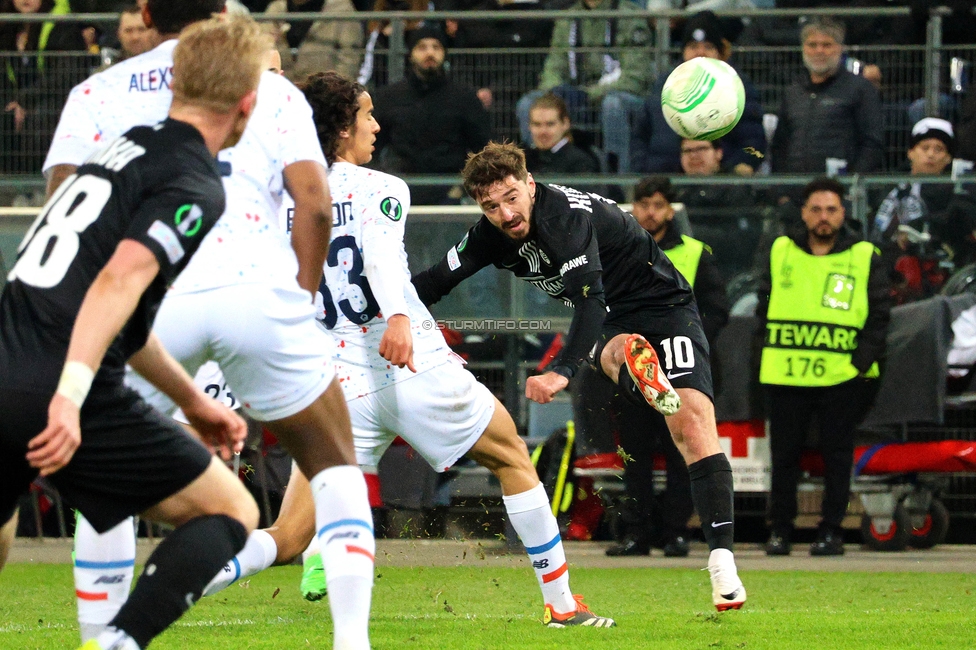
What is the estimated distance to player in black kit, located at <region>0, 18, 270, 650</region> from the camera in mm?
3322

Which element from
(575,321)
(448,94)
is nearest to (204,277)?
(575,321)

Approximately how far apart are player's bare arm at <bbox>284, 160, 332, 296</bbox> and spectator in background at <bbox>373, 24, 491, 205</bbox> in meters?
6.65

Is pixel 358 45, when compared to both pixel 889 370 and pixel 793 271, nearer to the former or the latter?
pixel 793 271

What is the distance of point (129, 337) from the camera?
141 inches

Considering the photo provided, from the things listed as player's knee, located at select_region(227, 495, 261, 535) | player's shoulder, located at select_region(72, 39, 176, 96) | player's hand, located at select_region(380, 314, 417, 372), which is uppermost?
player's shoulder, located at select_region(72, 39, 176, 96)

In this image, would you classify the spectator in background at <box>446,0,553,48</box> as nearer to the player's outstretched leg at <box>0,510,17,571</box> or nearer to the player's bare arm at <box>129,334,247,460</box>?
the player's bare arm at <box>129,334,247,460</box>

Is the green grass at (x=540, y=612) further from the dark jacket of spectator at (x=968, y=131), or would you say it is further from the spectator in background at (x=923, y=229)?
the dark jacket of spectator at (x=968, y=131)

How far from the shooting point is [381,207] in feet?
19.4

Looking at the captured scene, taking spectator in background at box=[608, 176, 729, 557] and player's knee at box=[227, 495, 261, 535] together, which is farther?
spectator in background at box=[608, 176, 729, 557]

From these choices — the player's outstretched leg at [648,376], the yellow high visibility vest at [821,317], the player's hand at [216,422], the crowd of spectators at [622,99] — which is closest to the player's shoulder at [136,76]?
the player's hand at [216,422]

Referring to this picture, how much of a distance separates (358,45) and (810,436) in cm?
488

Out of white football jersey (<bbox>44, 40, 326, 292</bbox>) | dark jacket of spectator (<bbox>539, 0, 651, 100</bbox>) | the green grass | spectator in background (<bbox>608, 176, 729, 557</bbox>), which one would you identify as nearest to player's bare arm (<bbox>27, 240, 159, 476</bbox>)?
white football jersey (<bbox>44, 40, 326, 292</bbox>)

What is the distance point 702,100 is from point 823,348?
9.13 feet

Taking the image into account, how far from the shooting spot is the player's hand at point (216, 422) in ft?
12.7
